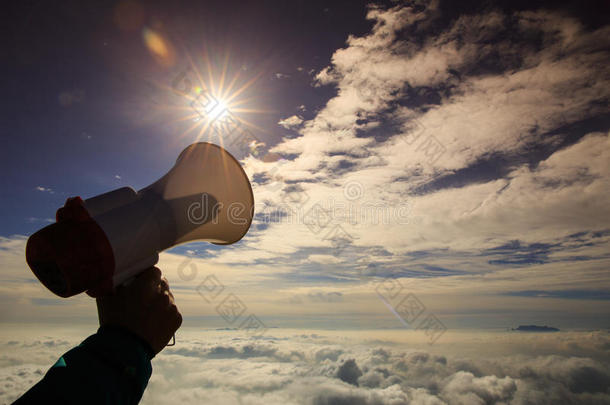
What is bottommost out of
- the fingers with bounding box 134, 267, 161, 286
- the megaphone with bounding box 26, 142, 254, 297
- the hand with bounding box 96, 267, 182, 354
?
the hand with bounding box 96, 267, 182, 354

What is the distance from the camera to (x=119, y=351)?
1.77 meters

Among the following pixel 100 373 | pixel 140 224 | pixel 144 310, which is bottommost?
pixel 100 373

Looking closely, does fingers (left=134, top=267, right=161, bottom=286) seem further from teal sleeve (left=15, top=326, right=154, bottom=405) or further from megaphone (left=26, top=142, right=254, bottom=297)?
teal sleeve (left=15, top=326, right=154, bottom=405)

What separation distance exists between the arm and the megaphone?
0.20 m

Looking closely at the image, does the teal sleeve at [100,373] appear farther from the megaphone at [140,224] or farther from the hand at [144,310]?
the megaphone at [140,224]

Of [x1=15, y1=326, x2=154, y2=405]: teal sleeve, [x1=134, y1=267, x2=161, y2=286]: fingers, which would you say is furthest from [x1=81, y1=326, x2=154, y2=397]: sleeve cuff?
[x1=134, y1=267, x2=161, y2=286]: fingers

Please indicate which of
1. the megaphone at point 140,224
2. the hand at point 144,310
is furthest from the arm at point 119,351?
the megaphone at point 140,224

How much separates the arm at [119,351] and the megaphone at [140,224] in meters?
0.20

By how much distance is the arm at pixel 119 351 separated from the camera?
140cm

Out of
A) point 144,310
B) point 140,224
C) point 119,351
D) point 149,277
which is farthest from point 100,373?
point 140,224

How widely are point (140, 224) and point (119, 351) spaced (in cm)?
117

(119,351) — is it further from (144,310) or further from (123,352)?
(144,310)

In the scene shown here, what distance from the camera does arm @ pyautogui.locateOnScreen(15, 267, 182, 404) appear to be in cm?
140

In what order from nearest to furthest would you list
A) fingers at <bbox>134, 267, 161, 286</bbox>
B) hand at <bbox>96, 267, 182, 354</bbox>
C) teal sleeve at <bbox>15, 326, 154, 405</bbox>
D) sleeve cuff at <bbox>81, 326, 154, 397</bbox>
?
teal sleeve at <bbox>15, 326, 154, 405</bbox> < sleeve cuff at <bbox>81, 326, 154, 397</bbox> < hand at <bbox>96, 267, 182, 354</bbox> < fingers at <bbox>134, 267, 161, 286</bbox>
